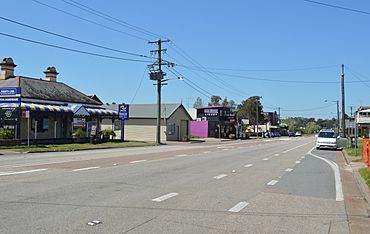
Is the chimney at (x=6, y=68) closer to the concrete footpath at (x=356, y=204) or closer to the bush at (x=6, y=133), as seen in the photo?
the bush at (x=6, y=133)

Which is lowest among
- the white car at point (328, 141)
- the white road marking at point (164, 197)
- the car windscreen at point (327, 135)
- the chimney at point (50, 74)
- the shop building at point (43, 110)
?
the white road marking at point (164, 197)

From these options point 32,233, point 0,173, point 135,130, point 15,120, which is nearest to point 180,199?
point 32,233

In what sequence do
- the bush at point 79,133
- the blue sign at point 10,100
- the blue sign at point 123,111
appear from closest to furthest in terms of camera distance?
the blue sign at point 10,100, the bush at point 79,133, the blue sign at point 123,111

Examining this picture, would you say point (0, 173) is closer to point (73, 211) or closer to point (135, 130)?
point (73, 211)

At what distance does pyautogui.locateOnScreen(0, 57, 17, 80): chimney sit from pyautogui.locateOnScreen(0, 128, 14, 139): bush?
15.0m

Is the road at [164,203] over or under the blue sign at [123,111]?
under

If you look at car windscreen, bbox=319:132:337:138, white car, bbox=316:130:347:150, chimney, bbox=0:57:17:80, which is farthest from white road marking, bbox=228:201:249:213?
chimney, bbox=0:57:17:80

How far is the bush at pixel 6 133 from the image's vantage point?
3048cm

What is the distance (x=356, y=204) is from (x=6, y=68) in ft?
139

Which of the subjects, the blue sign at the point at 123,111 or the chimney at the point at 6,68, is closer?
the blue sign at the point at 123,111

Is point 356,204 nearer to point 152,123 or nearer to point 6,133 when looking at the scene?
point 6,133

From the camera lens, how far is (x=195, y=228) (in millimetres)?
6984

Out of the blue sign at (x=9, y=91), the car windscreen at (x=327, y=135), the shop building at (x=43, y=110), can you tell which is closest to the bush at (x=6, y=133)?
the shop building at (x=43, y=110)

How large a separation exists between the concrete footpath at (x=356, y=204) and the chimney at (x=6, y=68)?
1531 inches
